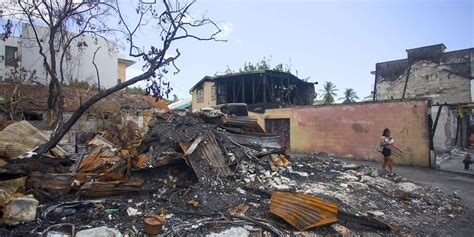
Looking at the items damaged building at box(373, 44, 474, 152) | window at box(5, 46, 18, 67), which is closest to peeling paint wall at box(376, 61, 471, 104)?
damaged building at box(373, 44, 474, 152)

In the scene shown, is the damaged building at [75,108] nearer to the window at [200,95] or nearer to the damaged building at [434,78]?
the window at [200,95]

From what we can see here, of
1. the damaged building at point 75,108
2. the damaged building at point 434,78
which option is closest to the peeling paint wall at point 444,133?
the damaged building at point 434,78

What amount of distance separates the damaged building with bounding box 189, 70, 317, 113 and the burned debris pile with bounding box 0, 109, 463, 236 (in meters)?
9.60

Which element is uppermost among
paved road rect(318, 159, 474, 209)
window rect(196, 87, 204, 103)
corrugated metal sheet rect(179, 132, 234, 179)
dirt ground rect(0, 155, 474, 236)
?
window rect(196, 87, 204, 103)

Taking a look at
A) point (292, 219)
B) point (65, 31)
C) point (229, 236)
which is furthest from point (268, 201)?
point (65, 31)

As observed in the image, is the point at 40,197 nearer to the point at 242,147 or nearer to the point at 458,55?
the point at 242,147

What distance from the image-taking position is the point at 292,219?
4027 mm

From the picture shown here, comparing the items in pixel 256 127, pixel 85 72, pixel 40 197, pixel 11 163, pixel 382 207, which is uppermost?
pixel 85 72

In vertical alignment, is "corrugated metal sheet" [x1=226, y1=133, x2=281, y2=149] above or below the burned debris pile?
above

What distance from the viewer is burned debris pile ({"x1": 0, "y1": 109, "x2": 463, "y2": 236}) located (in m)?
3.90

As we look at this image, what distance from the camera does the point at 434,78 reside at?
18.7 meters

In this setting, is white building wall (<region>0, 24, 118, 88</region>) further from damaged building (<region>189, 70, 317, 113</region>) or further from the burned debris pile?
the burned debris pile

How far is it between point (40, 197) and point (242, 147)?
159 inches

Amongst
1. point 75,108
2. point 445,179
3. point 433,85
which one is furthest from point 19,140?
point 433,85
